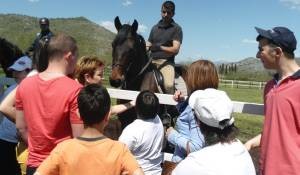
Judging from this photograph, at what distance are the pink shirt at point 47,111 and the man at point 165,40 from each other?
402 centimetres

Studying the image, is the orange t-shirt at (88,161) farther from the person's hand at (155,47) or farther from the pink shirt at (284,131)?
the person's hand at (155,47)

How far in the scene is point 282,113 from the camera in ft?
10.2

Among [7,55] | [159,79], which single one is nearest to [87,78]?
[7,55]

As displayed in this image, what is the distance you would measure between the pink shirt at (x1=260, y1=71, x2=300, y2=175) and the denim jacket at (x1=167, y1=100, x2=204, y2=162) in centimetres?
52

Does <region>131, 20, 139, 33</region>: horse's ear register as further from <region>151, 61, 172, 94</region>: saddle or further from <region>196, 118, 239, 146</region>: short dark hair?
<region>196, 118, 239, 146</region>: short dark hair

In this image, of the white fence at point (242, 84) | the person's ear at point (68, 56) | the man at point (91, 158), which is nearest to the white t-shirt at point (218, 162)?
the man at point (91, 158)

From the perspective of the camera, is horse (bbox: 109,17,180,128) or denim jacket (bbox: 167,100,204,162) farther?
horse (bbox: 109,17,180,128)

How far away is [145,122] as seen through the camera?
4.15 metres

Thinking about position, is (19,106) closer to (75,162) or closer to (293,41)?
(75,162)

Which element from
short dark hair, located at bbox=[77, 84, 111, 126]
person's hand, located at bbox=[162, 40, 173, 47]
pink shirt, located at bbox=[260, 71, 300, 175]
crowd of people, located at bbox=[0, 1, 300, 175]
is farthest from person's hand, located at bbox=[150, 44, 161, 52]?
short dark hair, located at bbox=[77, 84, 111, 126]

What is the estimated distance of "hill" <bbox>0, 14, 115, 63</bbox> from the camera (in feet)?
332

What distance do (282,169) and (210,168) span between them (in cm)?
86

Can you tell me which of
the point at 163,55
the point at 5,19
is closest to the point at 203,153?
the point at 163,55

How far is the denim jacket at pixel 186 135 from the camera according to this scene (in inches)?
133
